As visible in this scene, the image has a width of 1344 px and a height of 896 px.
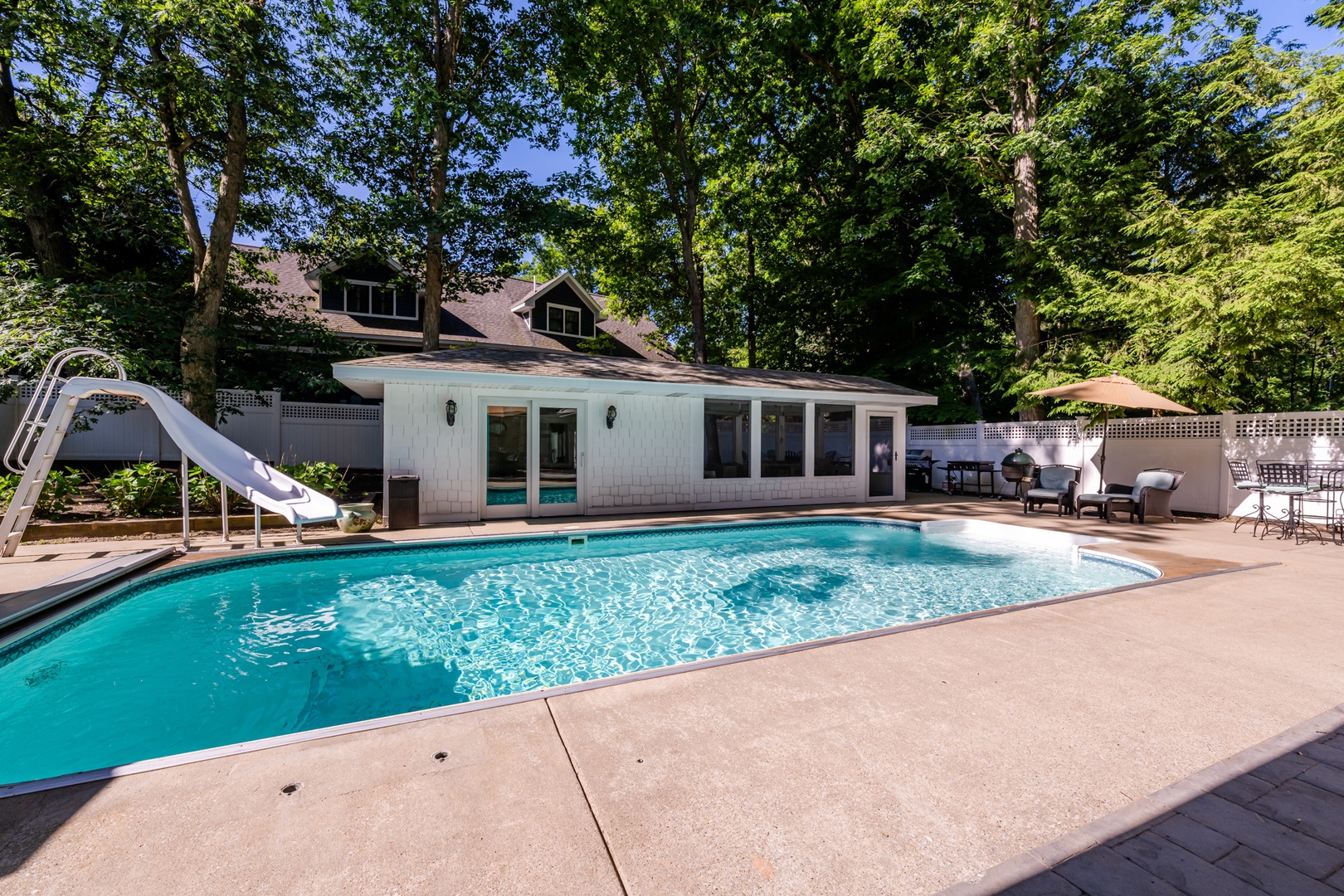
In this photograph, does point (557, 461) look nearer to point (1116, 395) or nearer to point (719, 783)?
point (719, 783)

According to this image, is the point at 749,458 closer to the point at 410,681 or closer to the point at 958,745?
the point at 410,681

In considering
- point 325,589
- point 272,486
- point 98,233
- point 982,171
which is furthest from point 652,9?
point 325,589

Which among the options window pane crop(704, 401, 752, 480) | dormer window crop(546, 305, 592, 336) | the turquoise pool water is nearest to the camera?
the turquoise pool water

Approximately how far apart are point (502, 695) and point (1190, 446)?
39.6 ft

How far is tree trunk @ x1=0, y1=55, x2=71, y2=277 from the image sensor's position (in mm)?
8836

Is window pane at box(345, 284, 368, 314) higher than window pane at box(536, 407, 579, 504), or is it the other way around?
window pane at box(345, 284, 368, 314)

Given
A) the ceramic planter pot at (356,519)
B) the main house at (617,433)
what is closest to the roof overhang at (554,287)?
the main house at (617,433)

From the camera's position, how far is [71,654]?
3.66 m

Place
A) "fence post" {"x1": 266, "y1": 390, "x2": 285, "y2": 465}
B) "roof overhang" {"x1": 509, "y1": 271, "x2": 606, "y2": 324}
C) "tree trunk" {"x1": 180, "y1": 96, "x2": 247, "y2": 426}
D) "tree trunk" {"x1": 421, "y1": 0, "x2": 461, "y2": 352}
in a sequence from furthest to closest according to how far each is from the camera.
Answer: "roof overhang" {"x1": 509, "y1": 271, "x2": 606, "y2": 324}
"fence post" {"x1": 266, "y1": 390, "x2": 285, "y2": 465}
"tree trunk" {"x1": 421, "y1": 0, "x2": 461, "y2": 352}
"tree trunk" {"x1": 180, "y1": 96, "x2": 247, "y2": 426}

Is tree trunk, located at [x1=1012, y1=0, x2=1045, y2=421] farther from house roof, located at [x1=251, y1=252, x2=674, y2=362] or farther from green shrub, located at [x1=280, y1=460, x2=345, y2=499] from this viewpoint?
green shrub, located at [x1=280, y1=460, x2=345, y2=499]

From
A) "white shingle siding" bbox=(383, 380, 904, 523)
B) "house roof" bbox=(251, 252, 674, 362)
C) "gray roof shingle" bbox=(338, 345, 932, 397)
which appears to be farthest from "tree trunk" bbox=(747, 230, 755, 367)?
"white shingle siding" bbox=(383, 380, 904, 523)

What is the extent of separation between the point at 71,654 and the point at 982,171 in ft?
55.4

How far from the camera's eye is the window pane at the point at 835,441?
10.7m

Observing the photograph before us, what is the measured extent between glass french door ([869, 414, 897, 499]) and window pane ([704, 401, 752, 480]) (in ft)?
9.56
